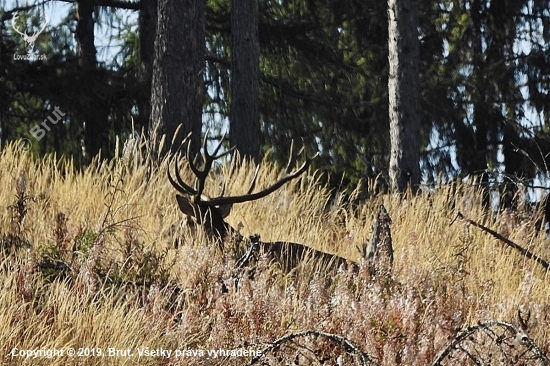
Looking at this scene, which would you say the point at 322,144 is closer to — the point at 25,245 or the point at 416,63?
the point at 416,63

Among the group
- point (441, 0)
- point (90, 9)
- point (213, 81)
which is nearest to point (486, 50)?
point (441, 0)

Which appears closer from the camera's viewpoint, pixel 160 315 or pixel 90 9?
pixel 160 315

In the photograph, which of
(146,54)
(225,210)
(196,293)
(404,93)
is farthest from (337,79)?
(196,293)

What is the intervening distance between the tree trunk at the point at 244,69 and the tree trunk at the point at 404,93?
2.43m

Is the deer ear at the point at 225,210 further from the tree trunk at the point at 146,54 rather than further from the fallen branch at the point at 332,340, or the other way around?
the tree trunk at the point at 146,54

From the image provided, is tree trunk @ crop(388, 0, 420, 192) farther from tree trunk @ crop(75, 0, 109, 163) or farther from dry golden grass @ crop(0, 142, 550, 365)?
tree trunk @ crop(75, 0, 109, 163)

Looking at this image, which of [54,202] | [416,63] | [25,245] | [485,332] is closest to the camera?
[485,332]

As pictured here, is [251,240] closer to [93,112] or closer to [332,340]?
[332,340]

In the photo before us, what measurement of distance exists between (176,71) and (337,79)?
257 inches

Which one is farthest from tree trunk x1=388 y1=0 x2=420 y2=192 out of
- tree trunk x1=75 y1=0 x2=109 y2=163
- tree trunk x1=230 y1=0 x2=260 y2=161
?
tree trunk x1=75 y1=0 x2=109 y2=163

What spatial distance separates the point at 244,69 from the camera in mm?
13148

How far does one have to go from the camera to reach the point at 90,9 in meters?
16.5

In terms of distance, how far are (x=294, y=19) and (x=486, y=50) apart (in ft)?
11.0

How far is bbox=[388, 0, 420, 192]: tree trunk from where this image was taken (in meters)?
11.0
